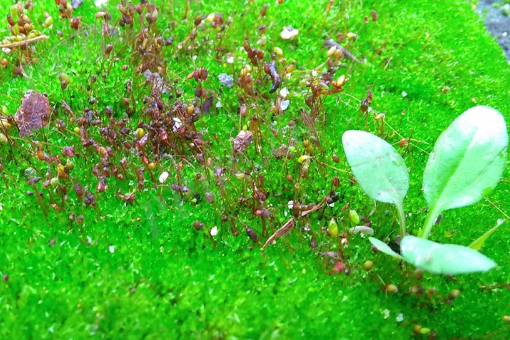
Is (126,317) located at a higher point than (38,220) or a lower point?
lower

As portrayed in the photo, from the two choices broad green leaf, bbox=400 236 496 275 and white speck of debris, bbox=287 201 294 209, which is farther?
white speck of debris, bbox=287 201 294 209

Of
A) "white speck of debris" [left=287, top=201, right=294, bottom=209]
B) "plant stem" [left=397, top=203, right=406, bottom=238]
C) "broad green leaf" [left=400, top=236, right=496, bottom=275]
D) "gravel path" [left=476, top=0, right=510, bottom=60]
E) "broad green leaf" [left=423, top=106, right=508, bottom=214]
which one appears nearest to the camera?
"broad green leaf" [left=400, top=236, right=496, bottom=275]

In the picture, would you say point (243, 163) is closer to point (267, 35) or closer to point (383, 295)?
point (383, 295)

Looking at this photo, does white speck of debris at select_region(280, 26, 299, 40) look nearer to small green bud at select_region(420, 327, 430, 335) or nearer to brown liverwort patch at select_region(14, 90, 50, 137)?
brown liverwort patch at select_region(14, 90, 50, 137)

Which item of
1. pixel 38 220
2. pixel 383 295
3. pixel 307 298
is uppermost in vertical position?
pixel 38 220

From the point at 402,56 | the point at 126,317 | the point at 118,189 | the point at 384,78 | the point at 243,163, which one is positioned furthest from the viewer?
the point at 402,56

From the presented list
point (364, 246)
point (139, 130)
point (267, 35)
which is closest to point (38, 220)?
point (139, 130)

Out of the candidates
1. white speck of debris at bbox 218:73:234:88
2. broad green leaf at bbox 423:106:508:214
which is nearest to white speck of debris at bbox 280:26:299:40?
white speck of debris at bbox 218:73:234:88
